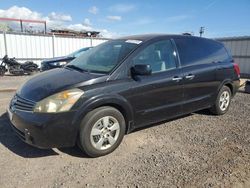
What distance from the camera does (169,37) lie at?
468 centimetres

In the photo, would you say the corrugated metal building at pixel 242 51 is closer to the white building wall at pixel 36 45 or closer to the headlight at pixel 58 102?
the white building wall at pixel 36 45

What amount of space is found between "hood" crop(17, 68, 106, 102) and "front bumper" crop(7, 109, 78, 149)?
0.96 feet

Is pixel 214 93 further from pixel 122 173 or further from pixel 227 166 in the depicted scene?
pixel 122 173

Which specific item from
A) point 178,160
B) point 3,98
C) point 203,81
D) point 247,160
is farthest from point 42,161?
point 3,98

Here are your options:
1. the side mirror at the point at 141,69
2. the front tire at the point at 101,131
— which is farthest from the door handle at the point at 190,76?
the front tire at the point at 101,131

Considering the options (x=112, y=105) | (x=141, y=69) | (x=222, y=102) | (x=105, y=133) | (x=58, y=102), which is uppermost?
(x=141, y=69)

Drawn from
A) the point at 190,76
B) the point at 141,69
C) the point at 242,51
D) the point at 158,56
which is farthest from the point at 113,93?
the point at 242,51

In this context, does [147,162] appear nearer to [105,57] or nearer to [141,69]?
[141,69]

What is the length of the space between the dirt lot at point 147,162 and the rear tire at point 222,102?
0.87 metres

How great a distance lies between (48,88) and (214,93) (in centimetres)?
355

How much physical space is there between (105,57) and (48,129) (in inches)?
65.0

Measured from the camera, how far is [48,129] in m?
3.26

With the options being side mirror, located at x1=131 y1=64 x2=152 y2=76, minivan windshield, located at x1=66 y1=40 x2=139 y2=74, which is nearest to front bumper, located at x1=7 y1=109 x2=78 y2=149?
minivan windshield, located at x1=66 y1=40 x2=139 y2=74

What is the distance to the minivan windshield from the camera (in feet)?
13.1
